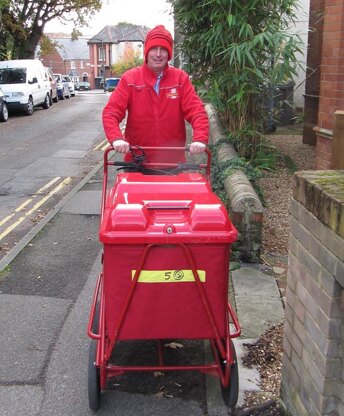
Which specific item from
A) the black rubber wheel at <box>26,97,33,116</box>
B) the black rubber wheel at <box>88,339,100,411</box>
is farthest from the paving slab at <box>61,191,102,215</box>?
the black rubber wheel at <box>26,97,33,116</box>

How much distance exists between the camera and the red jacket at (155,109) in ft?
12.6

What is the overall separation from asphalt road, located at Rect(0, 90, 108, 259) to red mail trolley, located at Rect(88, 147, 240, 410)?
336 centimetres

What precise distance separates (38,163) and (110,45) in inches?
3928

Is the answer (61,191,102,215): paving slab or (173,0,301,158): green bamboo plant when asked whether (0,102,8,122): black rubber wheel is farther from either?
(61,191,102,215): paving slab

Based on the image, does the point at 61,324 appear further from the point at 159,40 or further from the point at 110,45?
the point at 110,45

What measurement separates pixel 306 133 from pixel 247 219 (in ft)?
23.3

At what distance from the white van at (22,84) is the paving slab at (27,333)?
17.7m

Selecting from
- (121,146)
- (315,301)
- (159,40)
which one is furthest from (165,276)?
(159,40)

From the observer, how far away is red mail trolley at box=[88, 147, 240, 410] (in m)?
2.57

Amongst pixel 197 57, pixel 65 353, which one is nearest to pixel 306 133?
pixel 197 57

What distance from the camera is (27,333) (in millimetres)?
3846

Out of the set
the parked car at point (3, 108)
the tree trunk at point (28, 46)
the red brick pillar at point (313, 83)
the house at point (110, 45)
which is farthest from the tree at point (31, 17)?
the house at point (110, 45)

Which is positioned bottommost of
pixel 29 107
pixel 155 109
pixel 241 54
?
pixel 29 107

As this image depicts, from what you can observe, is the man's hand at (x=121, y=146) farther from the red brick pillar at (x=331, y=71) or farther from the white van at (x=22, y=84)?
the white van at (x=22, y=84)
